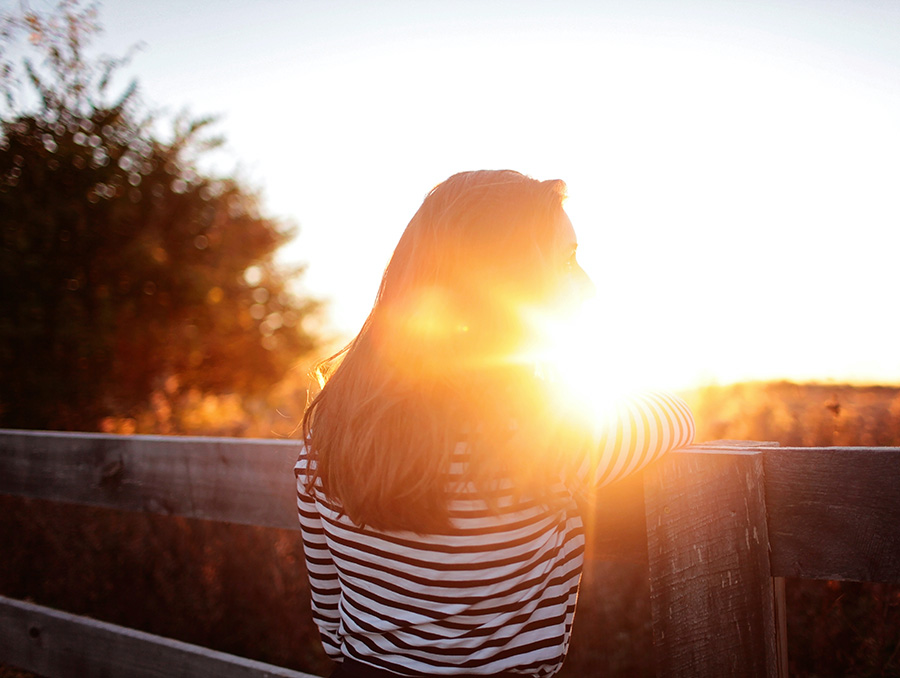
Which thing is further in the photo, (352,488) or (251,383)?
(251,383)

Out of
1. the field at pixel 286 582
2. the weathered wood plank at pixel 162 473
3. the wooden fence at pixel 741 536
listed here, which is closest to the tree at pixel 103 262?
the field at pixel 286 582

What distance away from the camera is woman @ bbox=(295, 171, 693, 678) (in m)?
1.09

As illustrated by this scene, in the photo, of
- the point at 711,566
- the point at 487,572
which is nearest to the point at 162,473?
the point at 487,572

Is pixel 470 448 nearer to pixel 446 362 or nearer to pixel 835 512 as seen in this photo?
pixel 446 362

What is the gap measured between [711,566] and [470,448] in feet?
2.18

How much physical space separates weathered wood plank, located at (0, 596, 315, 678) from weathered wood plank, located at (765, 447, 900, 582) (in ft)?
4.85

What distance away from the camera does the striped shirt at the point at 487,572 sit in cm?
111

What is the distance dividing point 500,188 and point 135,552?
14.0ft

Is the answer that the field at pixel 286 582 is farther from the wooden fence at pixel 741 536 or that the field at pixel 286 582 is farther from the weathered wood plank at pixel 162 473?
the weathered wood plank at pixel 162 473

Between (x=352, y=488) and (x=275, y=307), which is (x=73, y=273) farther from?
(x=352, y=488)

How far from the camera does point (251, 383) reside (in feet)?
27.2

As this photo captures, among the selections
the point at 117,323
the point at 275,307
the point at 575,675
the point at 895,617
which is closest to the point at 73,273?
the point at 117,323

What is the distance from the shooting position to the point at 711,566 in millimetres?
1285

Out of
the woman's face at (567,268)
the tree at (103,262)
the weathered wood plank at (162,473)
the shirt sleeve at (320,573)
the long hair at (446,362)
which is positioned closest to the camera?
the long hair at (446,362)
